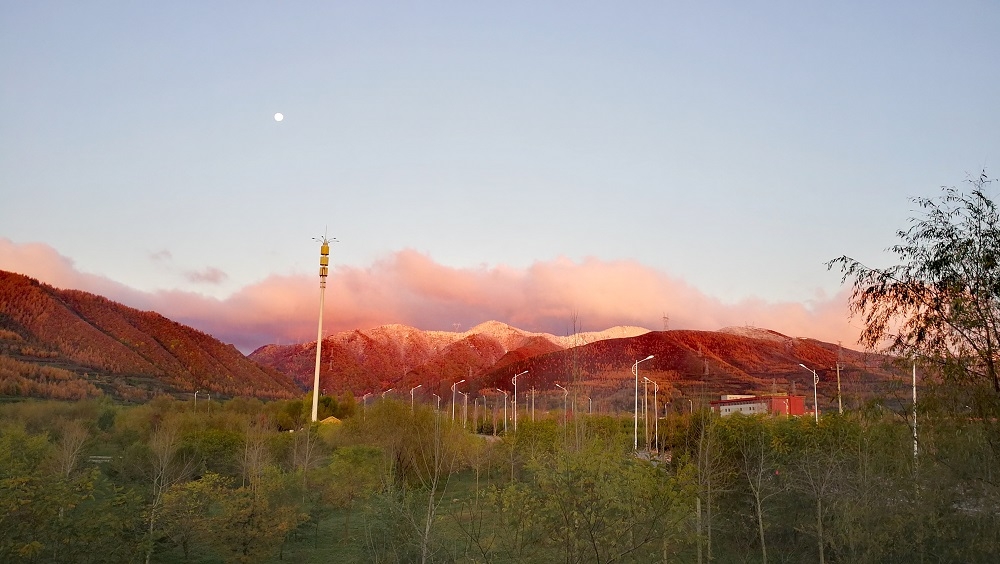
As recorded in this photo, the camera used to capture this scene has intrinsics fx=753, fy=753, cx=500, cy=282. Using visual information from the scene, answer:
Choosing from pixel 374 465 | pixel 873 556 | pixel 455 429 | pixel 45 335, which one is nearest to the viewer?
pixel 873 556

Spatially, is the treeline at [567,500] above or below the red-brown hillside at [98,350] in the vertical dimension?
below

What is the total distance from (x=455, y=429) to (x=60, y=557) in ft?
115

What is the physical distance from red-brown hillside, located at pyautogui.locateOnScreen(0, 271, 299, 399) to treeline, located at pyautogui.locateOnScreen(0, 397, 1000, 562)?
3261 inches

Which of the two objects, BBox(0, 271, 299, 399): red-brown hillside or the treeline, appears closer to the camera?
the treeline

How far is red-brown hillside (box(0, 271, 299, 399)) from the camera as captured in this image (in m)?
132

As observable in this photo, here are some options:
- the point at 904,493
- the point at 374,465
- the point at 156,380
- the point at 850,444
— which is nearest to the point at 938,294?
the point at 904,493

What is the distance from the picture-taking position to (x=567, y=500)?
42.0ft

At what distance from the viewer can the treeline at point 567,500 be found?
13.7 meters

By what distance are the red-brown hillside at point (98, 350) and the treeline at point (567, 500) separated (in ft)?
272

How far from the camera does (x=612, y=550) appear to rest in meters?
14.0

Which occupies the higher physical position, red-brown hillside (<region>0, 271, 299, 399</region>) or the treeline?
red-brown hillside (<region>0, 271, 299, 399</region>)

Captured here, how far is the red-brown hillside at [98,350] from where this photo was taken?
434ft

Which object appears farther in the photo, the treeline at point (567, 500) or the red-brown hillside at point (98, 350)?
the red-brown hillside at point (98, 350)

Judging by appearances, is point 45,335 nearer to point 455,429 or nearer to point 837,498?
point 455,429
